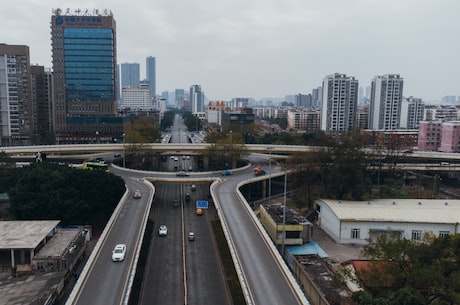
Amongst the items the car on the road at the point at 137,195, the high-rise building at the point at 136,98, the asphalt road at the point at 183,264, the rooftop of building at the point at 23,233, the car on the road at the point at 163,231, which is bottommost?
the asphalt road at the point at 183,264

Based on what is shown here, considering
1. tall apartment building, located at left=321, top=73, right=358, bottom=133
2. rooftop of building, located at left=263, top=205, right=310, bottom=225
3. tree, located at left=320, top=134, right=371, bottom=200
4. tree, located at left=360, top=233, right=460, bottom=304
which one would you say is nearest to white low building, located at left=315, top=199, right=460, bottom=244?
tree, located at left=320, top=134, right=371, bottom=200

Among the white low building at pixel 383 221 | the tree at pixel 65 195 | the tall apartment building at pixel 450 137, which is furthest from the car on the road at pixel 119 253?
the tall apartment building at pixel 450 137

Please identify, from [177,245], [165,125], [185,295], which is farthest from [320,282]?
[165,125]

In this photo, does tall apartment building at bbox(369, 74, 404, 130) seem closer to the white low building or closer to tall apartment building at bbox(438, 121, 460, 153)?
tall apartment building at bbox(438, 121, 460, 153)

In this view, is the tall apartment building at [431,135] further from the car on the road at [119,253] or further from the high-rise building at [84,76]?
the car on the road at [119,253]

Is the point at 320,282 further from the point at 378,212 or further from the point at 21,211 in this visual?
the point at 21,211
